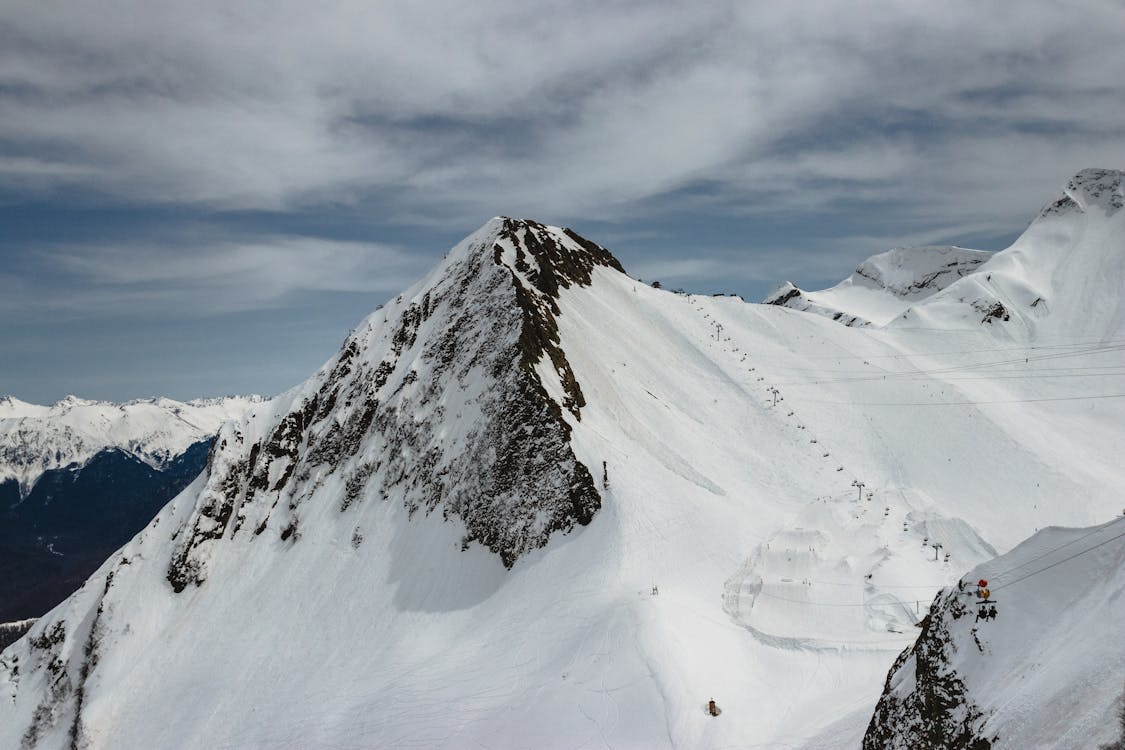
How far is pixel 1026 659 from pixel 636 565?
21554 millimetres

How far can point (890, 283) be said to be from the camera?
546 ft

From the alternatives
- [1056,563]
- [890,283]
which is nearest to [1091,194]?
[890,283]

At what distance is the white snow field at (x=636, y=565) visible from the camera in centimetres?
2672

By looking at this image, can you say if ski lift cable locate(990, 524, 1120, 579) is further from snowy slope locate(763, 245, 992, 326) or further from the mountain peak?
snowy slope locate(763, 245, 992, 326)

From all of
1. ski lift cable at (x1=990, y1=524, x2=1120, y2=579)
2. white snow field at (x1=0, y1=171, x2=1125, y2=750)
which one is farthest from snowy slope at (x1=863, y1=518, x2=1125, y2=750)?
white snow field at (x1=0, y1=171, x2=1125, y2=750)

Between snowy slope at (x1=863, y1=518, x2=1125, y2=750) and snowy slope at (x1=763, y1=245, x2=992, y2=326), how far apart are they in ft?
439

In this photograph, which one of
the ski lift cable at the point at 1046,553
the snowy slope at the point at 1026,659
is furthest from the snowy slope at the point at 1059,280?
the snowy slope at the point at 1026,659

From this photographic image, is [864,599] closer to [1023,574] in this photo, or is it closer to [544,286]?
[1023,574]

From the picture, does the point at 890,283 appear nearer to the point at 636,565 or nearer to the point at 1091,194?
the point at 1091,194

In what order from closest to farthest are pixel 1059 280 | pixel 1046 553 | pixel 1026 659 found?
pixel 1026 659 < pixel 1046 553 < pixel 1059 280

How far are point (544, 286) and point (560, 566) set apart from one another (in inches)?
1171

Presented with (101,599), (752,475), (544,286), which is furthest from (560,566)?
(101,599)

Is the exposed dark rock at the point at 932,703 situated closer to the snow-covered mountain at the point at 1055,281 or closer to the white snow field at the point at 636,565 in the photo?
the white snow field at the point at 636,565

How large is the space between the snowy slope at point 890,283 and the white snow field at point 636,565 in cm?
7696
